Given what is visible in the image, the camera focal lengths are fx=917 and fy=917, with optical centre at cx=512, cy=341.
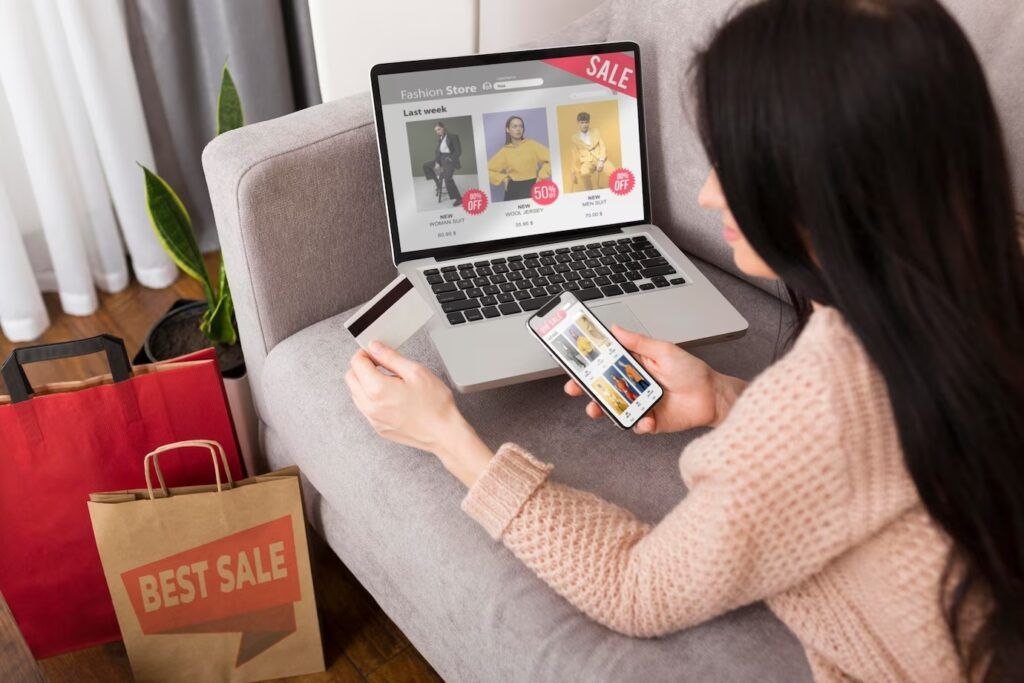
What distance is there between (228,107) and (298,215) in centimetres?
36

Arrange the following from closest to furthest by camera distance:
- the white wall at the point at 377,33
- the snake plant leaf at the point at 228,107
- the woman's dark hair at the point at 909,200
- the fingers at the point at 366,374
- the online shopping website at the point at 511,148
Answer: the woman's dark hair at the point at 909,200 < the fingers at the point at 366,374 < the online shopping website at the point at 511,148 < the snake plant leaf at the point at 228,107 < the white wall at the point at 377,33

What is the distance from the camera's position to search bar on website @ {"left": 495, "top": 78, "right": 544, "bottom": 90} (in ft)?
4.22

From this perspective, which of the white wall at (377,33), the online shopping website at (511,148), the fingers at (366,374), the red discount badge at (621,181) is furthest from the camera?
the white wall at (377,33)

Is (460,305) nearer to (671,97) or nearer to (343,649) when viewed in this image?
(671,97)

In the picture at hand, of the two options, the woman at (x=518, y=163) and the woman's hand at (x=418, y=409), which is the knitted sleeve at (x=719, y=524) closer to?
the woman's hand at (x=418, y=409)

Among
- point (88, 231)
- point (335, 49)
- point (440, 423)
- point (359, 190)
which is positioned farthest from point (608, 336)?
point (88, 231)

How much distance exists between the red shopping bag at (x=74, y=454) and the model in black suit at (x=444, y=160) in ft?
1.30

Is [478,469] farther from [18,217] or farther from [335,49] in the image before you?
[18,217]

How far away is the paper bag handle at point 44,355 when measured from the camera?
1117 millimetres

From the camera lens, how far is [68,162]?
1.97m

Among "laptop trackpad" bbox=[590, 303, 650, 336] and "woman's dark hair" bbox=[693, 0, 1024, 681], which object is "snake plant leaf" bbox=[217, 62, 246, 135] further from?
"woman's dark hair" bbox=[693, 0, 1024, 681]

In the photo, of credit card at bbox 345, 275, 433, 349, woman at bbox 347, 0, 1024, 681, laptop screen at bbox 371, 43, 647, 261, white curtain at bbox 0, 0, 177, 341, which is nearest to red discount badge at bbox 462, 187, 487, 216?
laptop screen at bbox 371, 43, 647, 261

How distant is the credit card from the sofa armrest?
0.23 m

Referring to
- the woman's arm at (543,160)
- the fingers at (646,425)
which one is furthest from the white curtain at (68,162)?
the fingers at (646,425)
